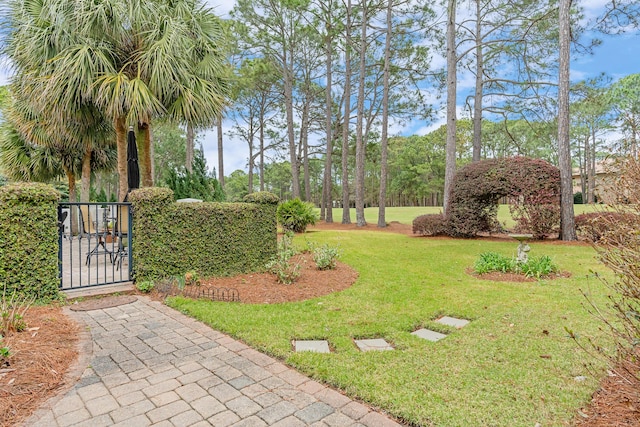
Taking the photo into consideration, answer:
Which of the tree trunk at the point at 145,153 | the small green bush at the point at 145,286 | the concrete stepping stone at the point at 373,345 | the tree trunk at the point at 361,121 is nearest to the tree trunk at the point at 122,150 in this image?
the tree trunk at the point at 145,153

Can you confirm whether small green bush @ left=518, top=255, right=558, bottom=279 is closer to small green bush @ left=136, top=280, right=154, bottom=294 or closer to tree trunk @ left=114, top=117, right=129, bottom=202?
small green bush @ left=136, top=280, right=154, bottom=294

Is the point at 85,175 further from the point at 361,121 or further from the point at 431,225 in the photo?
the point at 431,225

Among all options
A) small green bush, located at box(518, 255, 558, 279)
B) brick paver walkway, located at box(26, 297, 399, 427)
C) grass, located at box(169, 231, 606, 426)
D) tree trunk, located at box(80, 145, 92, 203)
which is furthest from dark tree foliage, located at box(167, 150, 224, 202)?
small green bush, located at box(518, 255, 558, 279)

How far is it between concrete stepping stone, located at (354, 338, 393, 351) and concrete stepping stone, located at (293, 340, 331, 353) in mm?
307

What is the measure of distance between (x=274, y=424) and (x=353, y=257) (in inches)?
220

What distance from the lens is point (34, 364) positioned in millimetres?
2512

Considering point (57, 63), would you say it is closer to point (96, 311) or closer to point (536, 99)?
point (96, 311)

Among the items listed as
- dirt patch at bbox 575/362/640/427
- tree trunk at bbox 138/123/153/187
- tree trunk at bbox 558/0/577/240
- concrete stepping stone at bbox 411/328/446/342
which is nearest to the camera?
dirt patch at bbox 575/362/640/427

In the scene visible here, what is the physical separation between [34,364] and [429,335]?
3313 millimetres

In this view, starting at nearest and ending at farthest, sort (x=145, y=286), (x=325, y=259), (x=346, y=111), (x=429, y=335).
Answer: (x=429, y=335) < (x=145, y=286) < (x=325, y=259) < (x=346, y=111)

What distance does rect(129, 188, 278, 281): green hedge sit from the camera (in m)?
4.88

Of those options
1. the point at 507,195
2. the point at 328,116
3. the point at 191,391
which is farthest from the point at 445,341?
the point at 328,116

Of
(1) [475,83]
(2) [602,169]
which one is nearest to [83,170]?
(2) [602,169]

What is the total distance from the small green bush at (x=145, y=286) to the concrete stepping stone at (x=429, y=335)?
12.0 feet
